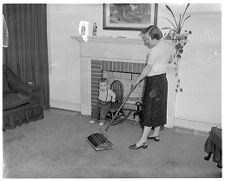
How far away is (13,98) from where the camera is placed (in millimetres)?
4637

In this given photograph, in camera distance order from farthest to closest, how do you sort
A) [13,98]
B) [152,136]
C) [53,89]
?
[53,89] < [13,98] < [152,136]

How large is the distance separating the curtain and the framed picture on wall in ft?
3.82

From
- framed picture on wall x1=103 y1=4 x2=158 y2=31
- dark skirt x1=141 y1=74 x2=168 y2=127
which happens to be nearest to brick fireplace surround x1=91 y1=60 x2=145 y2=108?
framed picture on wall x1=103 y1=4 x2=158 y2=31

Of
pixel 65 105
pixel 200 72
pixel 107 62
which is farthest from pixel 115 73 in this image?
pixel 200 72

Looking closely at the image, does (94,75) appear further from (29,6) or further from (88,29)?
(29,6)

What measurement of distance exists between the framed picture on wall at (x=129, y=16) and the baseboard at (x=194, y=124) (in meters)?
1.60

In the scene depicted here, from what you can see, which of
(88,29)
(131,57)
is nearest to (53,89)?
(88,29)

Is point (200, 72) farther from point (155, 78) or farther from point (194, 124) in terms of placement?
point (155, 78)

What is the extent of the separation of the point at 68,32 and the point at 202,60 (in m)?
2.30

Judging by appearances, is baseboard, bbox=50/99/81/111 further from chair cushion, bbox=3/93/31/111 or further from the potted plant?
the potted plant

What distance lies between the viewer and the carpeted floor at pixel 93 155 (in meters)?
3.36

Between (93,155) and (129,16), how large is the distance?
228cm

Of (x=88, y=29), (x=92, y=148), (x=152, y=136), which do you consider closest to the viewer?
(x=92, y=148)

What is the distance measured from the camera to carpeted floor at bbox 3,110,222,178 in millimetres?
3359
